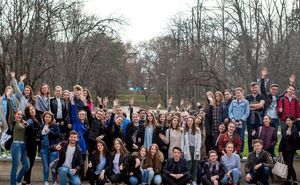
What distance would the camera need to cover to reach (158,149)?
451 inches

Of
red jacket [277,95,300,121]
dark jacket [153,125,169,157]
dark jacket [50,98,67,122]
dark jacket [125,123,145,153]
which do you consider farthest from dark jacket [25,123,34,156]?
red jacket [277,95,300,121]

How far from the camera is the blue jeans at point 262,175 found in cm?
1098

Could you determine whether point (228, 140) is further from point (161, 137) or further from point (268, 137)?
point (161, 137)

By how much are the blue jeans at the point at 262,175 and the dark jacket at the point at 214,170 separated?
74 centimetres

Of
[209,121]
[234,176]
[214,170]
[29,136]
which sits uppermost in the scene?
[209,121]

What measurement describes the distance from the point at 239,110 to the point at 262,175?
2.07 m

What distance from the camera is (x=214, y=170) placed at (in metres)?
11.0

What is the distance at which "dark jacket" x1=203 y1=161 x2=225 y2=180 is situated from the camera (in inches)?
432

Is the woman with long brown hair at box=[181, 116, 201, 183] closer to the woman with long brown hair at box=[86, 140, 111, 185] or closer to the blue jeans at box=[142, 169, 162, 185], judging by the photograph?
the blue jeans at box=[142, 169, 162, 185]

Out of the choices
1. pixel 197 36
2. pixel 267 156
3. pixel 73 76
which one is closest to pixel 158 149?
pixel 267 156

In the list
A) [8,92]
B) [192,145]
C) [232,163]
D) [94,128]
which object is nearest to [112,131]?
[94,128]

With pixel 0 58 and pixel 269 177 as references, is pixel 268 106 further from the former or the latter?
pixel 0 58

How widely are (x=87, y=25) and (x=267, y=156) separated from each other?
26.9 metres

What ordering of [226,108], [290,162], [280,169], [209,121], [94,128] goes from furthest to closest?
[226,108], [209,121], [290,162], [94,128], [280,169]
